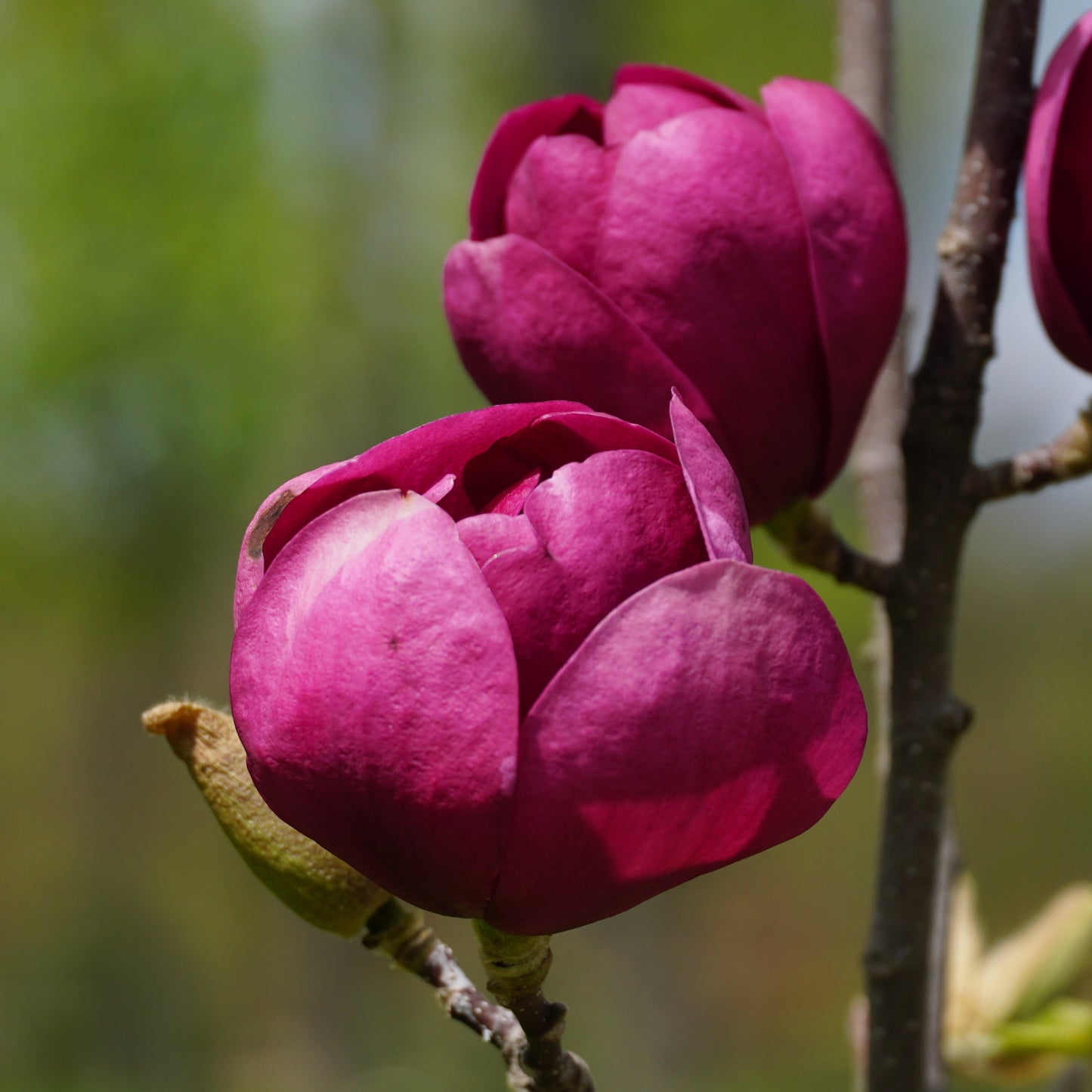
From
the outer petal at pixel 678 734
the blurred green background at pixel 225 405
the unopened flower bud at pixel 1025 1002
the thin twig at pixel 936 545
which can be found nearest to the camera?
the outer petal at pixel 678 734

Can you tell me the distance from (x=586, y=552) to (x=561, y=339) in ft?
0.52

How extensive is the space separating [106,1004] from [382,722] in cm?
842

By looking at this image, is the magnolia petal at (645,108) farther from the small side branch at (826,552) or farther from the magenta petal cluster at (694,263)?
the small side branch at (826,552)

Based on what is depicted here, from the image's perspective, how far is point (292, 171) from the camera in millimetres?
5977

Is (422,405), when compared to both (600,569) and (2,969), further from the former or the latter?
(600,569)

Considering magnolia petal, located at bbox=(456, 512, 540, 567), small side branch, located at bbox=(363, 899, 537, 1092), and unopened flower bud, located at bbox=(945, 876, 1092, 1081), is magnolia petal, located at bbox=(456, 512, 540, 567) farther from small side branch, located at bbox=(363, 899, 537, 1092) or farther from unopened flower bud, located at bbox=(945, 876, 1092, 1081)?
unopened flower bud, located at bbox=(945, 876, 1092, 1081)

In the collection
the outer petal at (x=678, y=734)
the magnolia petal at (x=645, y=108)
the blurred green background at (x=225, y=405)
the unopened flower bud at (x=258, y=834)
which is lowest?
the blurred green background at (x=225, y=405)

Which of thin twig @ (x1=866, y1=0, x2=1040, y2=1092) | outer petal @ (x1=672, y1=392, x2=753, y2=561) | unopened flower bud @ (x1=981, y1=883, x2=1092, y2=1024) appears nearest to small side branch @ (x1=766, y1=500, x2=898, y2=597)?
thin twig @ (x1=866, y1=0, x2=1040, y2=1092)

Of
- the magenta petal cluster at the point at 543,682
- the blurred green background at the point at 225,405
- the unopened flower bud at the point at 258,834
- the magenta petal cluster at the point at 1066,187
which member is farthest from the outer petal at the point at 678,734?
the blurred green background at the point at 225,405

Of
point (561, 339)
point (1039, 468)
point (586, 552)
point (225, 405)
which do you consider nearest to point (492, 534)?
point (586, 552)

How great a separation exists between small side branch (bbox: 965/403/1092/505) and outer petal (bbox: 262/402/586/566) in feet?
0.96

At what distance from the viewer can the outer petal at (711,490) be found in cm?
32

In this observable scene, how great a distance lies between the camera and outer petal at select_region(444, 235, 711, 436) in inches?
17.9

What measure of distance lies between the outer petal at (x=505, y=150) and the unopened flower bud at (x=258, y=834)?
23 cm
